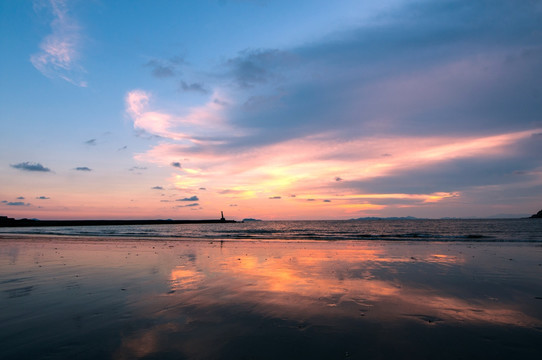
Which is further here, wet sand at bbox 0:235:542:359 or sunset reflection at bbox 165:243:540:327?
sunset reflection at bbox 165:243:540:327

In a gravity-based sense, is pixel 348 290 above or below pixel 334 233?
below

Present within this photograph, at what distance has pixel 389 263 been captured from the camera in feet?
58.5

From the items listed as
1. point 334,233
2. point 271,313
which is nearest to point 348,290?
point 271,313

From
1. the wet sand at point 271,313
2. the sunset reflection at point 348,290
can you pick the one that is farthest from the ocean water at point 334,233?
the wet sand at point 271,313

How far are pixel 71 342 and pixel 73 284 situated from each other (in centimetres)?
677

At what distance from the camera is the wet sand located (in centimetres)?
604

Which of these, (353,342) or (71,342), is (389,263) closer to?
(353,342)

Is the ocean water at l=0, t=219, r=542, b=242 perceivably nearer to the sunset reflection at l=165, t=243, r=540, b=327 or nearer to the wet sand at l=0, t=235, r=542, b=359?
the sunset reflection at l=165, t=243, r=540, b=327

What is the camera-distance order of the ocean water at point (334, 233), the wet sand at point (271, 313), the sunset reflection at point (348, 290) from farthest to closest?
the ocean water at point (334, 233) < the sunset reflection at point (348, 290) < the wet sand at point (271, 313)

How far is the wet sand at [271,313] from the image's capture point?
19.8 ft

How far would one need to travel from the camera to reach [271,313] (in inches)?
331

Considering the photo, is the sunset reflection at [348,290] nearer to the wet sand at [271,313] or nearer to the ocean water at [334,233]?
the wet sand at [271,313]

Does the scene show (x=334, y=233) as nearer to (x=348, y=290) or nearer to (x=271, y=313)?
(x=348, y=290)

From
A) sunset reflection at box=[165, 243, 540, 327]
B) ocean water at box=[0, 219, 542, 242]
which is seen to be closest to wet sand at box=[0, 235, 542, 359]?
sunset reflection at box=[165, 243, 540, 327]
